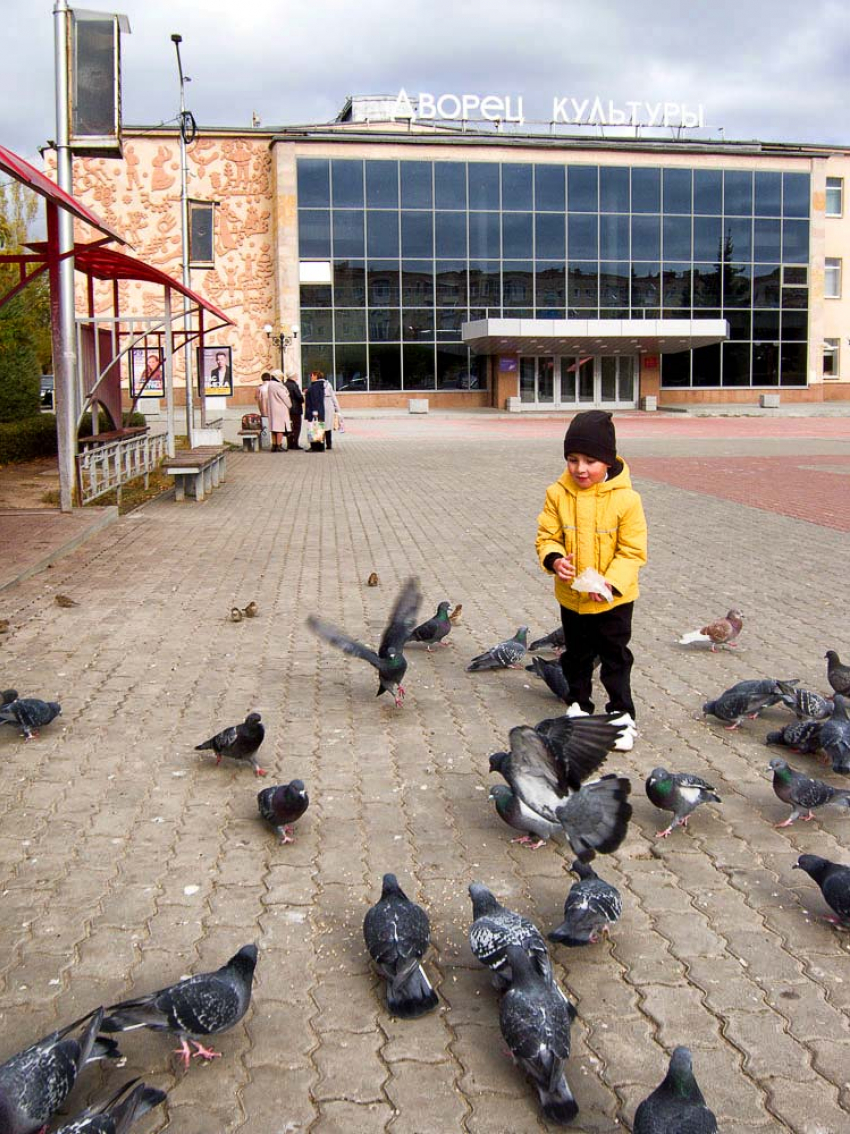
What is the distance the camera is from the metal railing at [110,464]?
46.1ft

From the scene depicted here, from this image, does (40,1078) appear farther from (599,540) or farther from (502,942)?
(599,540)

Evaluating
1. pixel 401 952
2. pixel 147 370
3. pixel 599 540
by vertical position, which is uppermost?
pixel 147 370

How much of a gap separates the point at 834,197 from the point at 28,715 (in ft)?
203

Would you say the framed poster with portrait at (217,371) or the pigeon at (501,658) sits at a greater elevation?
the framed poster with portrait at (217,371)

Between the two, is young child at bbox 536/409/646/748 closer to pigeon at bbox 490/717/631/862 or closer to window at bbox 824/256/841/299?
pigeon at bbox 490/717/631/862

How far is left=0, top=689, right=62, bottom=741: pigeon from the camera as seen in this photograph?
A: 5.61 m

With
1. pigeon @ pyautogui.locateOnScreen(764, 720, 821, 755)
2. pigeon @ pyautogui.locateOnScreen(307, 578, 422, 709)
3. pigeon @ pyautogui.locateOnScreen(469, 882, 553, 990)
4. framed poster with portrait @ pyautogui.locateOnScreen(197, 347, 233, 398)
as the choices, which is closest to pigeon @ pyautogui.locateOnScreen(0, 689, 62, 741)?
pigeon @ pyautogui.locateOnScreen(307, 578, 422, 709)

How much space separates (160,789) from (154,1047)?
2004 millimetres

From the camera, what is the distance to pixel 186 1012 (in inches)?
117

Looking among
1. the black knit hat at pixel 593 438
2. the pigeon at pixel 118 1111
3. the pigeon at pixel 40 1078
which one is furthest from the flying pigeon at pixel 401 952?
the black knit hat at pixel 593 438

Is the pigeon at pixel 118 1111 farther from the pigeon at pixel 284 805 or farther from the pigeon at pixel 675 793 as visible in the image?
the pigeon at pixel 675 793

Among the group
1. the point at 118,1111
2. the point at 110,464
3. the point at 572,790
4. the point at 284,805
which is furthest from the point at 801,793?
the point at 110,464

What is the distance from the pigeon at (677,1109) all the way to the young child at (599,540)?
9.34 feet

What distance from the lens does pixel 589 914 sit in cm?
347
